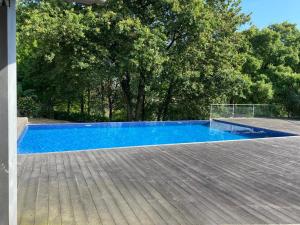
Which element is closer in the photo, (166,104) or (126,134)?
(126,134)

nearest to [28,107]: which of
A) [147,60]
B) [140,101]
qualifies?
[140,101]

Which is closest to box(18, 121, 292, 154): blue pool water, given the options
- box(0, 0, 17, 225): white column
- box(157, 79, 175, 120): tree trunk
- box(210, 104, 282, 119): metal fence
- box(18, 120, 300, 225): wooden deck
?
box(210, 104, 282, 119): metal fence

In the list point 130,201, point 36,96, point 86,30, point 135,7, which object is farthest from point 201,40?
point 130,201

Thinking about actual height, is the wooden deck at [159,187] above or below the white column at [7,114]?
below

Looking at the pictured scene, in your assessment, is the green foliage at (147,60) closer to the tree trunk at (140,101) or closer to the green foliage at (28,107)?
the tree trunk at (140,101)

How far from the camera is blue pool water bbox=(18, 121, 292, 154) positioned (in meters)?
9.46

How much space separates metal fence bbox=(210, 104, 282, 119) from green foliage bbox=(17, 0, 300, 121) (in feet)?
2.76

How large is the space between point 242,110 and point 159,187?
37.3 feet

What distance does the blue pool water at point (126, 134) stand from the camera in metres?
9.46

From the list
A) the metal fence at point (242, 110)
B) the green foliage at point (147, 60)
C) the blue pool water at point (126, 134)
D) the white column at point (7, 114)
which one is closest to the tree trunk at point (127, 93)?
the green foliage at point (147, 60)

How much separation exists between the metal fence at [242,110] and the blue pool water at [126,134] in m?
0.72

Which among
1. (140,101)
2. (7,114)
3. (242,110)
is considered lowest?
(242,110)

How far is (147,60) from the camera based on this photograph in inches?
494

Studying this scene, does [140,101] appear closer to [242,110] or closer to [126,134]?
[126,134]
